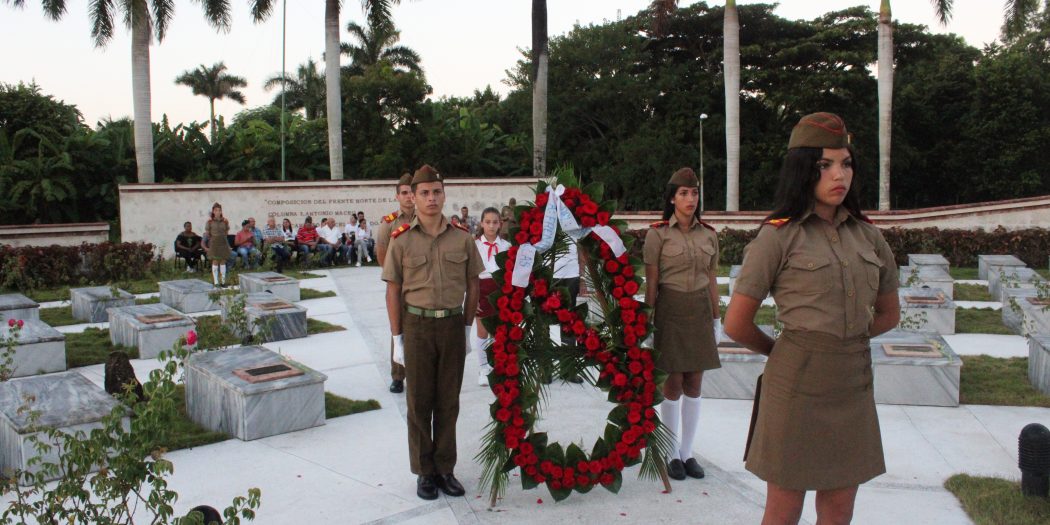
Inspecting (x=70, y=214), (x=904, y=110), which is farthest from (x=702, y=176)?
(x=70, y=214)

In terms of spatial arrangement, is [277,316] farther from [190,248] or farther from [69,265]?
[190,248]

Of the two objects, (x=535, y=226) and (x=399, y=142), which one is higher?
(x=399, y=142)

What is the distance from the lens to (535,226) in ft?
15.4

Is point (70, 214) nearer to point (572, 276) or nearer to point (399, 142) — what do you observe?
point (399, 142)

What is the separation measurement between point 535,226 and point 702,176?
30596 millimetres

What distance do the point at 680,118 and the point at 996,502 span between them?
31468mm

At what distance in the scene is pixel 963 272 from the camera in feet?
55.5

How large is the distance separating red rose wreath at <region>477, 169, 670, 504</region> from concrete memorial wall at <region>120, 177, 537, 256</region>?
15680 mm

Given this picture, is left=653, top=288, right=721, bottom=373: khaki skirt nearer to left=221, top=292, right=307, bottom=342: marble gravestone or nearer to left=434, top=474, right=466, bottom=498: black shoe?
left=434, top=474, right=466, bottom=498: black shoe

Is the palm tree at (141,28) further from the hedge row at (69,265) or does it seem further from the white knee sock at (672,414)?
the white knee sock at (672,414)

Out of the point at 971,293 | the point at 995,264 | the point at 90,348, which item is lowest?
the point at 90,348

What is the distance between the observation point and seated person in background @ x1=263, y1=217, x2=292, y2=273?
1827cm

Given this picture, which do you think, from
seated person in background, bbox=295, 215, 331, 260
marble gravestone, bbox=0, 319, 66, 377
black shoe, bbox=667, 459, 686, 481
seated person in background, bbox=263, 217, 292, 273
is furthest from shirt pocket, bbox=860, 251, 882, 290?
seated person in background, bbox=295, 215, 331, 260

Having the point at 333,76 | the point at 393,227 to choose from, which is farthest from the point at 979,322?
the point at 333,76
